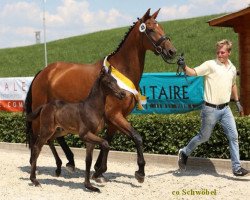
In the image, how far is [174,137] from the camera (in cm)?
954

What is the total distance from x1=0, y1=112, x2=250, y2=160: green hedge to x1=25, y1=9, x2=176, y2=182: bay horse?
199cm

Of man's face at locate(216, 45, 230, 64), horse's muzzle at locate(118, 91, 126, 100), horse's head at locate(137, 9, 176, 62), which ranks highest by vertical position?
horse's head at locate(137, 9, 176, 62)

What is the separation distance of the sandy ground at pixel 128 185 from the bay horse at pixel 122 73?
1.11 feet

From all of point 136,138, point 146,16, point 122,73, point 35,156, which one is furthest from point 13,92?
point 136,138


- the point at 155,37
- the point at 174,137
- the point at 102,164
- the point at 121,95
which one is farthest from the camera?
the point at 174,137

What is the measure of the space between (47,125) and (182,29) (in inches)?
1553

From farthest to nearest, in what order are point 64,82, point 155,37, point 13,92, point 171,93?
A: point 13,92 → point 171,93 → point 64,82 → point 155,37

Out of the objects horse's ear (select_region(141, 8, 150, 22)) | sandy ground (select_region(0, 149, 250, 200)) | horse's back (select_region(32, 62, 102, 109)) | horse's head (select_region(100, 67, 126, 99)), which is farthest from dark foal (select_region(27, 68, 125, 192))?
horse's ear (select_region(141, 8, 150, 22))

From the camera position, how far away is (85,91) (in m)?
7.78

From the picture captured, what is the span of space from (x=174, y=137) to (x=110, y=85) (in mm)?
3115

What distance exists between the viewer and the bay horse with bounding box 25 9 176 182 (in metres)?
7.22

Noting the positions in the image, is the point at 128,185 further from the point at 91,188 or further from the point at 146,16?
the point at 146,16

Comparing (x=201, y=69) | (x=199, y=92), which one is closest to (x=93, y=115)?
(x=201, y=69)

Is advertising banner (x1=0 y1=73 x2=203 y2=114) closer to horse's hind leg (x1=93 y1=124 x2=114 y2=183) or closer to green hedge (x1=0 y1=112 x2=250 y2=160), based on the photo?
green hedge (x1=0 y1=112 x2=250 y2=160)
